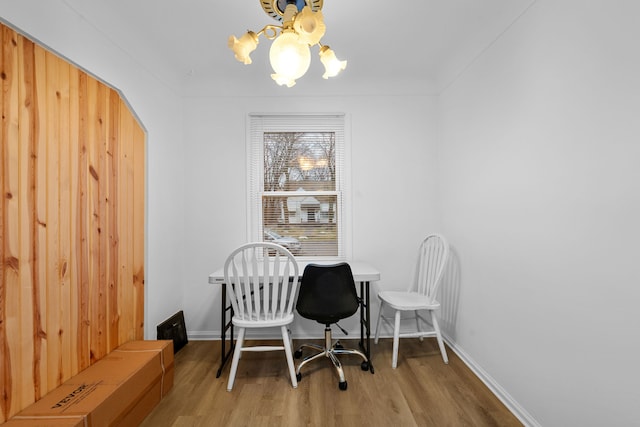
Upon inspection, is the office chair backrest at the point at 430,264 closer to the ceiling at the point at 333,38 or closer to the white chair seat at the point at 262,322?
the white chair seat at the point at 262,322

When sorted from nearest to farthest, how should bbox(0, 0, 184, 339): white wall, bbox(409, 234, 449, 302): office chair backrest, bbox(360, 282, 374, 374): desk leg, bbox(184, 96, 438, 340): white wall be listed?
bbox(0, 0, 184, 339): white wall
bbox(360, 282, 374, 374): desk leg
bbox(409, 234, 449, 302): office chair backrest
bbox(184, 96, 438, 340): white wall

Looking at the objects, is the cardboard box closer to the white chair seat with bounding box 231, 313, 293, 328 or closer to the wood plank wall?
the wood plank wall

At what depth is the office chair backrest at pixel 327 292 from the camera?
1970 mm

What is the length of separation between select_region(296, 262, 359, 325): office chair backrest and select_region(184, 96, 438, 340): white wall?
0.88 m

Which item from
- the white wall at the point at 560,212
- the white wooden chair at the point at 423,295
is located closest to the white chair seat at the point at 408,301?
the white wooden chair at the point at 423,295

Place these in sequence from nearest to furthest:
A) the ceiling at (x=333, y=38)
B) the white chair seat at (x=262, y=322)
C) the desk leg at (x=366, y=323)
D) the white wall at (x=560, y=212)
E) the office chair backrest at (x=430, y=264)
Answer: the white wall at (x=560, y=212) → the ceiling at (x=333, y=38) → the white chair seat at (x=262, y=322) → the desk leg at (x=366, y=323) → the office chair backrest at (x=430, y=264)

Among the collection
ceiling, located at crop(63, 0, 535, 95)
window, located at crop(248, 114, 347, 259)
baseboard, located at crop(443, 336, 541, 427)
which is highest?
ceiling, located at crop(63, 0, 535, 95)

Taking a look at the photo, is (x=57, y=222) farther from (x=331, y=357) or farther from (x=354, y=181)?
(x=354, y=181)

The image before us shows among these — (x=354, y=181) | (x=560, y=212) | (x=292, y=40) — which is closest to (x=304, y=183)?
(x=354, y=181)

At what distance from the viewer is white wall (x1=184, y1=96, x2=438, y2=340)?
2.82m

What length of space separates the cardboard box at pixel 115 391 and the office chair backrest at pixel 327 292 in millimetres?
979

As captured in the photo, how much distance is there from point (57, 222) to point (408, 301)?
229 centimetres

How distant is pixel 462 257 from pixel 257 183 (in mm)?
1964

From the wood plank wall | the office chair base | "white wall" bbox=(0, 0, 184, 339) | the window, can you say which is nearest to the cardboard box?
the wood plank wall
